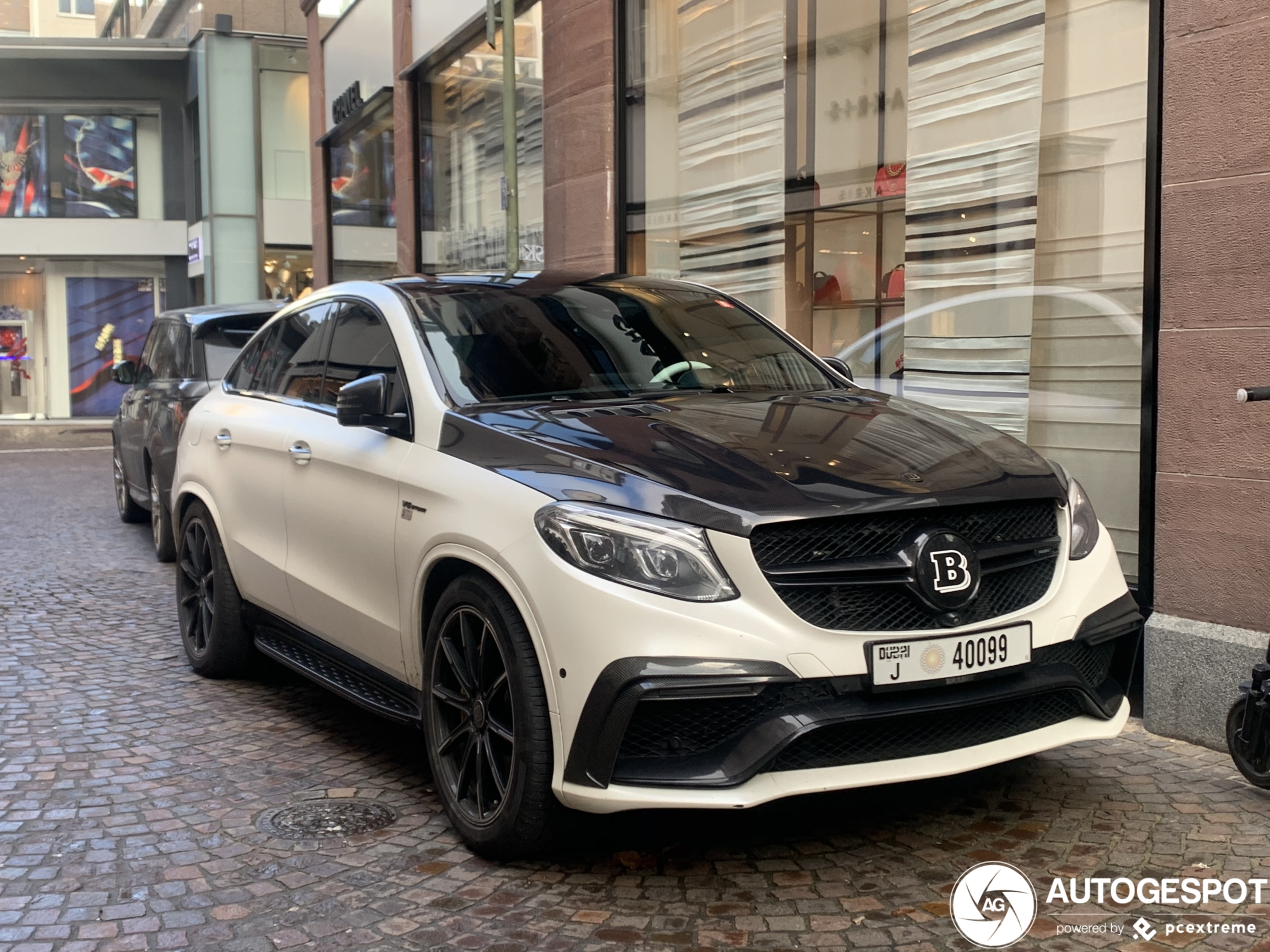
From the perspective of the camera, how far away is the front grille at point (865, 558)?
3514 mm

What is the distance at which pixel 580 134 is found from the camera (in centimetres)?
1084

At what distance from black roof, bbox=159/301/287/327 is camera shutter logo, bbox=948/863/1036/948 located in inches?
292

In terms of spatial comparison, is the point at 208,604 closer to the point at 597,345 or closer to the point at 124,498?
the point at 597,345

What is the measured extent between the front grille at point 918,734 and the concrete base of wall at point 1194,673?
147 centimetres

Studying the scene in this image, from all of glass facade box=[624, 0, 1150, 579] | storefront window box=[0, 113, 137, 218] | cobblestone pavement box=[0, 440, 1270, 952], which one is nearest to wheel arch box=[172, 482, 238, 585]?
cobblestone pavement box=[0, 440, 1270, 952]

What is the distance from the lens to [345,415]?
4504 millimetres

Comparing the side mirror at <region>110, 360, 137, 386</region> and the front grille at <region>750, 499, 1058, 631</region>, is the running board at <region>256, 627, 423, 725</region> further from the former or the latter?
the side mirror at <region>110, 360, 137, 386</region>

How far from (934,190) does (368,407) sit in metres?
4.00

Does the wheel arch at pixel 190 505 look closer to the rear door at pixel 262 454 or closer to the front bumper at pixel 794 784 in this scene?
the rear door at pixel 262 454

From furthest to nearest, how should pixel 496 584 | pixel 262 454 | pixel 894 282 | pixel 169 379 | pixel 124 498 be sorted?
pixel 124 498
pixel 169 379
pixel 894 282
pixel 262 454
pixel 496 584

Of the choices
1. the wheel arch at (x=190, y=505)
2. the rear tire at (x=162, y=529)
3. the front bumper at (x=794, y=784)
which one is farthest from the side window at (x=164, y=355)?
the front bumper at (x=794, y=784)

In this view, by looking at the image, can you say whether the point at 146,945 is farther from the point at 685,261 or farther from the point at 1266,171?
the point at 685,261

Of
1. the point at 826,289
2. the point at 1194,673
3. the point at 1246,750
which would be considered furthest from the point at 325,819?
the point at 826,289

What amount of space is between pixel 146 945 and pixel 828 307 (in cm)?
601
